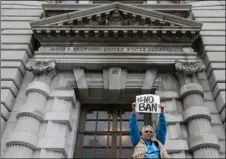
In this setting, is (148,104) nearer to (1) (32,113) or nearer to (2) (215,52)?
(1) (32,113)

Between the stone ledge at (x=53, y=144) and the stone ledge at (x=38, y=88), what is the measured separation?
2.22 meters

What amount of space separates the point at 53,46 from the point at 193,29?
696cm

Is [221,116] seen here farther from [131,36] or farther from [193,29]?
[131,36]

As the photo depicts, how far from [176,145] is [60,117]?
15.4ft

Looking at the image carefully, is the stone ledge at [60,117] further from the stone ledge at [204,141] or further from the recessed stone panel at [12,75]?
the stone ledge at [204,141]

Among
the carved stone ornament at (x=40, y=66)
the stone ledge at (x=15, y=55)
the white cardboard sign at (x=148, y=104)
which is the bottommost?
the white cardboard sign at (x=148, y=104)

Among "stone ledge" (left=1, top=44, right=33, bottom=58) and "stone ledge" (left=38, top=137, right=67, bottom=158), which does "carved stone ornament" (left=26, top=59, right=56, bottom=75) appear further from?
"stone ledge" (left=38, top=137, right=67, bottom=158)

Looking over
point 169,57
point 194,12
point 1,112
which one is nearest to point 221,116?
point 169,57

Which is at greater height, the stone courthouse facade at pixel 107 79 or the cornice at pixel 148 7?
the cornice at pixel 148 7

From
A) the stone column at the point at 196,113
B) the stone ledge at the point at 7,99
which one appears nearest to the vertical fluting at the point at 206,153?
the stone column at the point at 196,113

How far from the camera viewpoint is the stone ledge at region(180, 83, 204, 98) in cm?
1153

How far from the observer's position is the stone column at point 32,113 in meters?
9.87

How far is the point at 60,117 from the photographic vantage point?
11.1 meters

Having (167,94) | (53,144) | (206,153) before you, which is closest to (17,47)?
(53,144)
